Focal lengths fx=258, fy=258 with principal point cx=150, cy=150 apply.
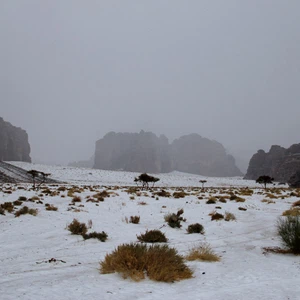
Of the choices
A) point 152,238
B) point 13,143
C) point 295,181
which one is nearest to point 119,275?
point 152,238

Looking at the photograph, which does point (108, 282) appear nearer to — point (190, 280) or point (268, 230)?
point (190, 280)

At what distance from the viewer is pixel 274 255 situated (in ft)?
20.4

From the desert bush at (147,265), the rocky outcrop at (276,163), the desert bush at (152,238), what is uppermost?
the rocky outcrop at (276,163)

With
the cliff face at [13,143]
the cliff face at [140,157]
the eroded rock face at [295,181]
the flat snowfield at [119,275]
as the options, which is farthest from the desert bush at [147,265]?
the cliff face at [140,157]

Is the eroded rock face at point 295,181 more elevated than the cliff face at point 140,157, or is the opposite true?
the cliff face at point 140,157

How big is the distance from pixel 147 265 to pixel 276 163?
116546 millimetres

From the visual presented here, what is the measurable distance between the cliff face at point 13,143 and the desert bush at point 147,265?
120921 mm

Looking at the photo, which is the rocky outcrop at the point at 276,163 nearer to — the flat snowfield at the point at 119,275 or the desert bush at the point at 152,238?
the flat snowfield at the point at 119,275

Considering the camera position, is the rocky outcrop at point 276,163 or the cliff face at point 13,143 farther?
the cliff face at point 13,143

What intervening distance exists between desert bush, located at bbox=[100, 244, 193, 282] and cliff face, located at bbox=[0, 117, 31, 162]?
121 meters

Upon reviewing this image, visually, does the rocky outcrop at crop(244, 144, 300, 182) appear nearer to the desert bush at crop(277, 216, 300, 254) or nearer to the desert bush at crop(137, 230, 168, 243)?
the desert bush at crop(277, 216, 300, 254)

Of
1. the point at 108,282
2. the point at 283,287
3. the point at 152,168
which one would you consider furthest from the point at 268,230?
the point at 152,168

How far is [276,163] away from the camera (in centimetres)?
10806

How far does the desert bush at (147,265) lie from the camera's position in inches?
163
